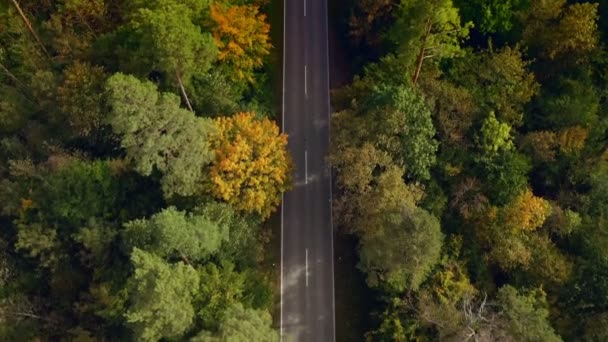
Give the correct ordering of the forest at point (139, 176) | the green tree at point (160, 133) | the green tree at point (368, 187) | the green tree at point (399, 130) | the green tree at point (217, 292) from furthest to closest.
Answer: the green tree at point (399, 130), the green tree at point (368, 187), the green tree at point (160, 133), the forest at point (139, 176), the green tree at point (217, 292)

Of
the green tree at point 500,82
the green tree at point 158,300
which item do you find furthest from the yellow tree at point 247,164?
the green tree at point 500,82

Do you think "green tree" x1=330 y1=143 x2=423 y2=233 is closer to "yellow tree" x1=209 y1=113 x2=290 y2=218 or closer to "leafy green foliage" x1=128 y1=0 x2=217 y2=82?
"yellow tree" x1=209 y1=113 x2=290 y2=218

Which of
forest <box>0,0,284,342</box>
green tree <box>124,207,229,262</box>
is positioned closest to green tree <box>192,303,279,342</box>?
forest <box>0,0,284,342</box>

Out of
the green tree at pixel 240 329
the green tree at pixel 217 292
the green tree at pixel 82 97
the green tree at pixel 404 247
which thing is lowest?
the green tree at pixel 240 329

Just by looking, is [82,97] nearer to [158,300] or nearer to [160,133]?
[160,133]

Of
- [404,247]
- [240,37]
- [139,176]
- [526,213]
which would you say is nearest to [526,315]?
[526,213]

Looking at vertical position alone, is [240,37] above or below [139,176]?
above

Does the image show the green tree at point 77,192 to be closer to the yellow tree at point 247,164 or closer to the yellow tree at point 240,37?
Result: the yellow tree at point 247,164
